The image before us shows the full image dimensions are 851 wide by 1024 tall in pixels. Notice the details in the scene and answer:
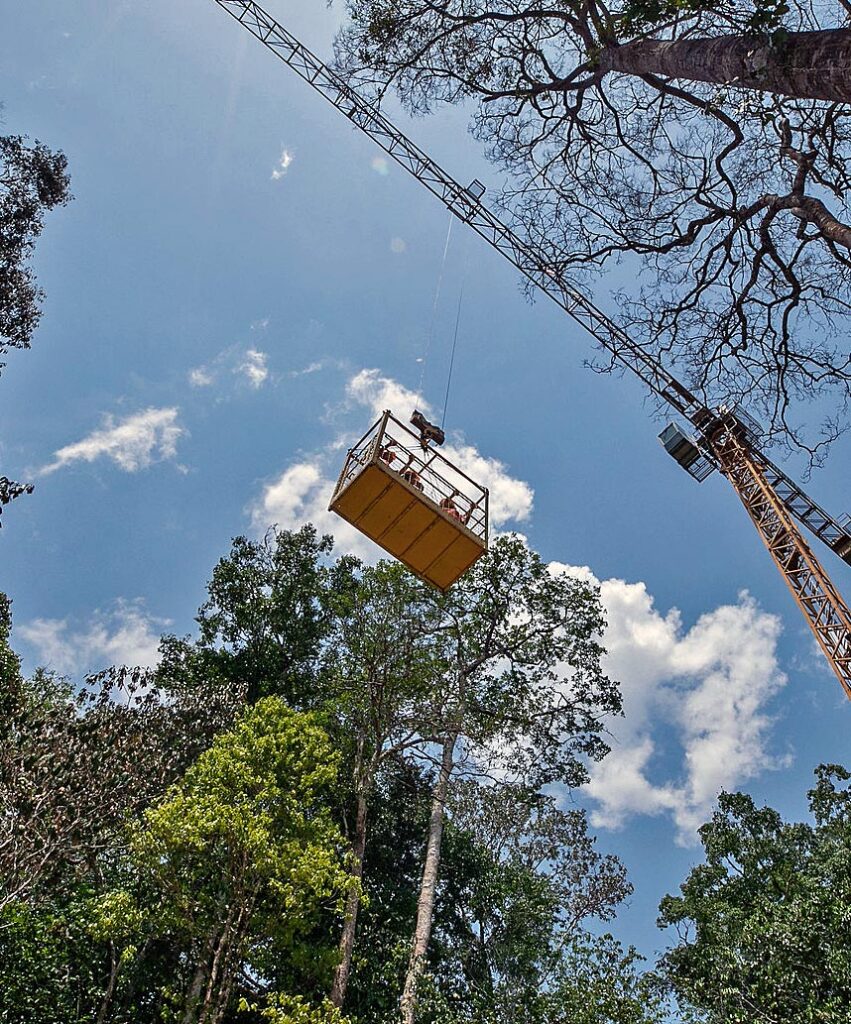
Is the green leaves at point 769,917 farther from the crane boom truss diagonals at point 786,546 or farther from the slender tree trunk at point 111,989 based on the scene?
the slender tree trunk at point 111,989

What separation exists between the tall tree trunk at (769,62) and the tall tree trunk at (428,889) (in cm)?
1384

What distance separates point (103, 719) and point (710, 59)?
13038mm

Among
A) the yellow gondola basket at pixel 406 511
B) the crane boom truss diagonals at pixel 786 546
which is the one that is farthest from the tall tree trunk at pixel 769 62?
the crane boom truss diagonals at pixel 786 546

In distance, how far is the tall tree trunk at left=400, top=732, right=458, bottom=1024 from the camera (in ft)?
44.1

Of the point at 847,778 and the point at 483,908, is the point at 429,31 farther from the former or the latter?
the point at 847,778

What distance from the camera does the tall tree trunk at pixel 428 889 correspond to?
44.1ft

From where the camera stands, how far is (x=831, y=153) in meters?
7.98

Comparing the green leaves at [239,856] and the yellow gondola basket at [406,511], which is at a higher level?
the yellow gondola basket at [406,511]

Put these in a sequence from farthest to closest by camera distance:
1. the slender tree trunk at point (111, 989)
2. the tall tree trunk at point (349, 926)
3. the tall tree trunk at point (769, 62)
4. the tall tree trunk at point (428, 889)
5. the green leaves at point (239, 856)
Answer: the tall tree trunk at point (428, 889), the tall tree trunk at point (349, 926), the slender tree trunk at point (111, 989), the green leaves at point (239, 856), the tall tree trunk at point (769, 62)

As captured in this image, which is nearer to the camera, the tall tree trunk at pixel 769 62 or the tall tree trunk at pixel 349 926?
the tall tree trunk at pixel 769 62

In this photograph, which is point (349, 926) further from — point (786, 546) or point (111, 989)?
point (786, 546)

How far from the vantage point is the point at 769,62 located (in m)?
5.58

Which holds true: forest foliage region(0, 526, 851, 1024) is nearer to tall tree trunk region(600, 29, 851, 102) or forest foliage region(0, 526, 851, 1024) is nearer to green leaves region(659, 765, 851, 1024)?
green leaves region(659, 765, 851, 1024)

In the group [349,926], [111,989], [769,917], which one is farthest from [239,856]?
[769,917]
